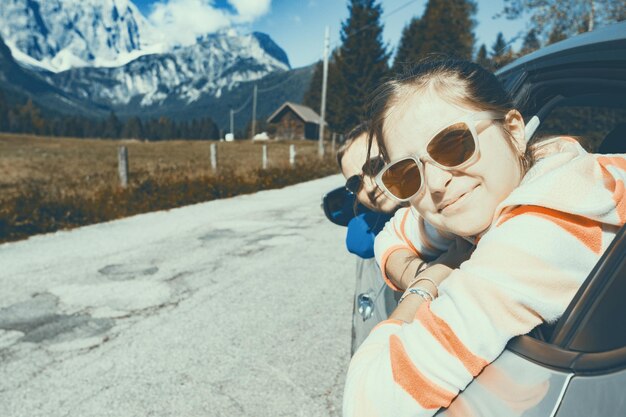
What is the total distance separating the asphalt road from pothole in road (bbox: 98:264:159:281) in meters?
0.02

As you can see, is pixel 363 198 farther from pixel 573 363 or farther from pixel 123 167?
pixel 123 167

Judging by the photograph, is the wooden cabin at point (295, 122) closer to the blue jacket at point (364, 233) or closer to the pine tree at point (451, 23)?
the pine tree at point (451, 23)

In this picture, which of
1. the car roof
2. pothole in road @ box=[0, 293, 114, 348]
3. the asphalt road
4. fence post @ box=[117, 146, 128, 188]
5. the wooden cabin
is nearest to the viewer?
the car roof

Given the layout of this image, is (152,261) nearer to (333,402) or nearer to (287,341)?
(287,341)

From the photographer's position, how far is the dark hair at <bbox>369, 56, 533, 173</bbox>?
1107mm

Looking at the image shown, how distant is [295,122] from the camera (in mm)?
72562

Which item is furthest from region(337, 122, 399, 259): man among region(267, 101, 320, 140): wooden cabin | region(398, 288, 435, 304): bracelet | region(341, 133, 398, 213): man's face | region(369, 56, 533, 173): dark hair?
region(267, 101, 320, 140): wooden cabin

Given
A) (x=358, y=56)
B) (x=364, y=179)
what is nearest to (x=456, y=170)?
(x=364, y=179)

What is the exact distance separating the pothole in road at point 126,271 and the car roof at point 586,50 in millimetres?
4136

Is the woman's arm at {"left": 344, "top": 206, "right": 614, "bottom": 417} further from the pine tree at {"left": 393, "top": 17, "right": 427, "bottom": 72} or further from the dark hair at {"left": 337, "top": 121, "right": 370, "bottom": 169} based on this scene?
the pine tree at {"left": 393, "top": 17, "right": 427, "bottom": 72}

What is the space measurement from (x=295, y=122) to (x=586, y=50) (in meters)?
72.6

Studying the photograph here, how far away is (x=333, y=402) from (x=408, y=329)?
5.88ft

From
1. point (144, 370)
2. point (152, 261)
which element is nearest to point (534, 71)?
point (144, 370)

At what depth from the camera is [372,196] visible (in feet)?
6.55
